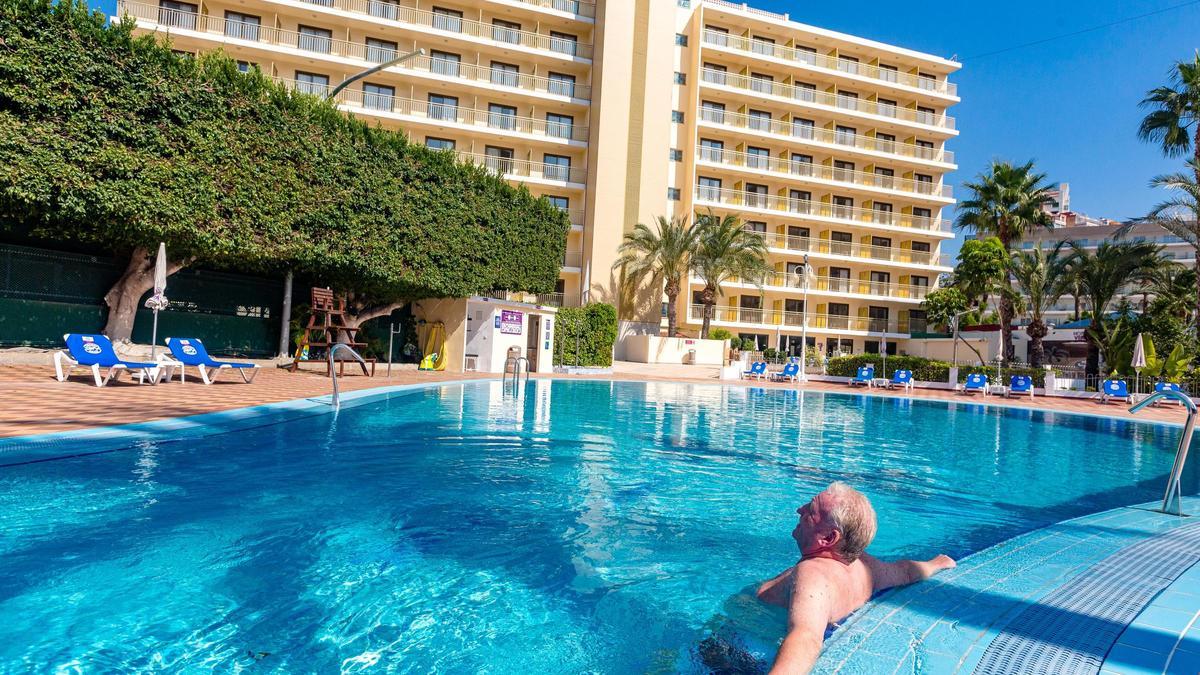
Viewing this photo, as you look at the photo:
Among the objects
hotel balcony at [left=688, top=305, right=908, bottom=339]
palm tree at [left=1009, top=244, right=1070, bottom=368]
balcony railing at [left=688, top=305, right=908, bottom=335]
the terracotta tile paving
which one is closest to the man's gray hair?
the terracotta tile paving

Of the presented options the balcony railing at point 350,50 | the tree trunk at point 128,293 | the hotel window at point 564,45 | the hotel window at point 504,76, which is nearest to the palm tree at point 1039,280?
the balcony railing at point 350,50

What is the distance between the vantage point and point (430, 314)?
2234 cm

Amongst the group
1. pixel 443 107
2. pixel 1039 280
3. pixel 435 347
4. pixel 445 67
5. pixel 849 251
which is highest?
pixel 445 67

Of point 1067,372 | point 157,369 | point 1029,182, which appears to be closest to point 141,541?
point 157,369

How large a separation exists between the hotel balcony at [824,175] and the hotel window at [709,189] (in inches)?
48.0

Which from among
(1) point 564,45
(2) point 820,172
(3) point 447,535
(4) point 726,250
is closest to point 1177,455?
(3) point 447,535

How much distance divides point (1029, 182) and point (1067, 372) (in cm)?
1034

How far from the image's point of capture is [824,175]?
3972 centimetres

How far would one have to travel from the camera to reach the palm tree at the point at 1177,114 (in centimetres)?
2398

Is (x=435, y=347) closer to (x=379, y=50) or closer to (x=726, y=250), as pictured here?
(x=726, y=250)

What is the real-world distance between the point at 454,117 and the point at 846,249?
24.3 m

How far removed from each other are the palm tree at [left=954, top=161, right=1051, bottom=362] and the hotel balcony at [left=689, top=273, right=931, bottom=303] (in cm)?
758

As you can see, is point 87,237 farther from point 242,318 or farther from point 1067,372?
point 1067,372

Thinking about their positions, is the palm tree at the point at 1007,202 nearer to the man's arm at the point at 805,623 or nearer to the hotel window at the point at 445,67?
the hotel window at the point at 445,67
